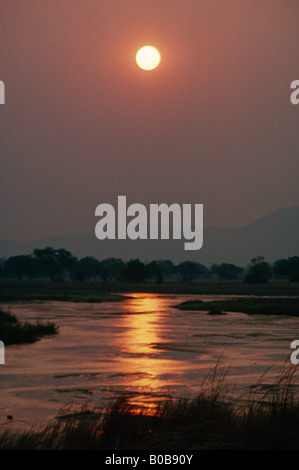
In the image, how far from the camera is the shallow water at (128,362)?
21.0 meters

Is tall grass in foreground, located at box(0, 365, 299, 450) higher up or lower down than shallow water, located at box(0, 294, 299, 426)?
higher up

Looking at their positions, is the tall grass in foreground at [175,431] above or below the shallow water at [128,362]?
above

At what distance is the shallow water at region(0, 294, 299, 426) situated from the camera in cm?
2095

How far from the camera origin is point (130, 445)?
12.0 m

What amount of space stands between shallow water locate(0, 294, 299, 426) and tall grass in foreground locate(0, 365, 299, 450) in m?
1.45

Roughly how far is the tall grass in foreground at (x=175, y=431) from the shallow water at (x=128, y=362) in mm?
1450

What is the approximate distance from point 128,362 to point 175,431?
57.9 ft

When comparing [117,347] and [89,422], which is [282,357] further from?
[89,422]

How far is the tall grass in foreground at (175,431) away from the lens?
11.6 meters

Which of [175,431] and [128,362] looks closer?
[175,431]

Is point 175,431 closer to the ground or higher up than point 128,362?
higher up

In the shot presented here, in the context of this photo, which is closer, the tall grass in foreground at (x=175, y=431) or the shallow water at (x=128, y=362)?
the tall grass in foreground at (x=175, y=431)

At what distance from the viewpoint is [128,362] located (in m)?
30.3

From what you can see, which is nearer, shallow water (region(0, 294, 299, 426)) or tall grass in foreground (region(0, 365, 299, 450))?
tall grass in foreground (region(0, 365, 299, 450))
